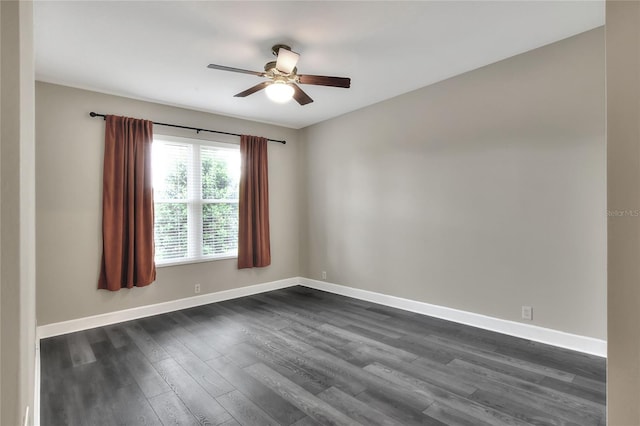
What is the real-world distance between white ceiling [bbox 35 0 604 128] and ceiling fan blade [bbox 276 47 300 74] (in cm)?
23

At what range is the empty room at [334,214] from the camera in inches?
77.7

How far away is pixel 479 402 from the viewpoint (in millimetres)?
2160

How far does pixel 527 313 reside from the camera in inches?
124

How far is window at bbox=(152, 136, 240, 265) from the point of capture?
4.32 meters

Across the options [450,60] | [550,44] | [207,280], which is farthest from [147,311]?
[550,44]

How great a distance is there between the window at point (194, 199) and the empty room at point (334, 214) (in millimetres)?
30

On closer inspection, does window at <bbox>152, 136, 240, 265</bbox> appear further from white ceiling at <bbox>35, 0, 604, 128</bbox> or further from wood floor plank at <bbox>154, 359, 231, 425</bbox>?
wood floor plank at <bbox>154, 359, 231, 425</bbox>

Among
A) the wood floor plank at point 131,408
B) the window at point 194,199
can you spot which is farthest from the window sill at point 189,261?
the wood floor plank at point 131,408

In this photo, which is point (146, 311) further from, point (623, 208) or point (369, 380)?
point (623, 208)

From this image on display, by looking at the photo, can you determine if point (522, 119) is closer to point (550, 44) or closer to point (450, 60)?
point (550, 44)

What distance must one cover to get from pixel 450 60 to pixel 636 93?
2.55 m

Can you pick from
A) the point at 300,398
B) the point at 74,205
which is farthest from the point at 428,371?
the point at 74,205

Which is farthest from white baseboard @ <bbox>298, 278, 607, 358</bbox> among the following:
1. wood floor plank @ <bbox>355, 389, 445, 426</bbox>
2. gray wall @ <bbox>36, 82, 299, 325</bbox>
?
gray wall @ <bbox>36, 82, 299, 325</bbox>
